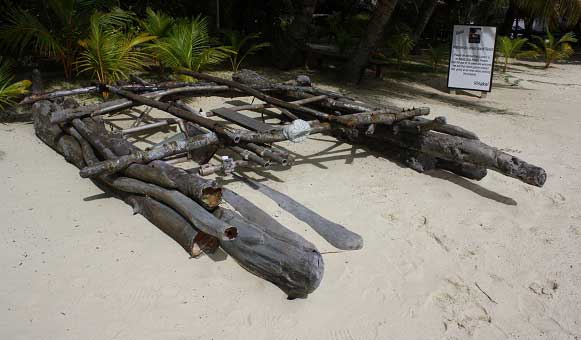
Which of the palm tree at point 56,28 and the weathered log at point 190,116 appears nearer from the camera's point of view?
the weathered log at point 190,116

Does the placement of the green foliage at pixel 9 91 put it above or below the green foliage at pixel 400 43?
below

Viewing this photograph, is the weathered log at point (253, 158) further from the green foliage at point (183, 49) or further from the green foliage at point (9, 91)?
the green foliage at point (183, 49)

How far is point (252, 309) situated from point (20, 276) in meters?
1.52

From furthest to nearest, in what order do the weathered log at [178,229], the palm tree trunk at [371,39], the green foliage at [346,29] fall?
the green foliage at [346,29] → the palm tree trunk at [371,39] → the weathered log at [178,229]

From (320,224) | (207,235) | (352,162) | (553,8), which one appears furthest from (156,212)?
(553,8)

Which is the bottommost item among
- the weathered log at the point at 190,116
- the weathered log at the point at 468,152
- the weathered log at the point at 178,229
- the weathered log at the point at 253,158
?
the weathered log at the point at 178,229

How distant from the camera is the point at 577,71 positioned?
1357cm

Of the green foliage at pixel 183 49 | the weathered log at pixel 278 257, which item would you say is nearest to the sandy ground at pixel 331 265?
the weathered log at pixel 278 257

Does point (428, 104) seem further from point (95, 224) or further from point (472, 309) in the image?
point (95, 224)

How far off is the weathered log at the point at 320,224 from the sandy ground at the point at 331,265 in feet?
0.25

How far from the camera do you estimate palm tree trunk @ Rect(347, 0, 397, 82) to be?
8609 mm

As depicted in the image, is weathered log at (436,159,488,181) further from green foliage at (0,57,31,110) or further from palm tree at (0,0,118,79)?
palm tree at (0,0,118,79)

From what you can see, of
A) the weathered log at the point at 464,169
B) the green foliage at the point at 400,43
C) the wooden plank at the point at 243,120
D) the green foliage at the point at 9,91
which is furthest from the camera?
the green foliage at the point at 400,43

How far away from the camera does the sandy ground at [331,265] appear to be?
271 cm
